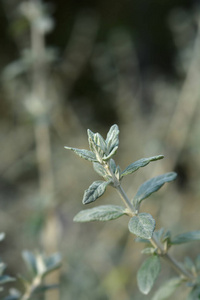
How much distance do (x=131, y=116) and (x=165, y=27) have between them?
987 mm

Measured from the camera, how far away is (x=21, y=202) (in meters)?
1.83

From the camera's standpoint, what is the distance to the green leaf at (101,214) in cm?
49

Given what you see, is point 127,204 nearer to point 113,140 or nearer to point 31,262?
point 113,140

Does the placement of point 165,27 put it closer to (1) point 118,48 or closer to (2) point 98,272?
(1) point 118,48

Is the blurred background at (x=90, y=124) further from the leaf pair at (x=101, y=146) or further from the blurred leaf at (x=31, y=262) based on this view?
the leaf pair at (x=101, y=146)

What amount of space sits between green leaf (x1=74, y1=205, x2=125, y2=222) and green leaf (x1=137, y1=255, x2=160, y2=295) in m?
0.09

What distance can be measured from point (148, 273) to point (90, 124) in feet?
5.73

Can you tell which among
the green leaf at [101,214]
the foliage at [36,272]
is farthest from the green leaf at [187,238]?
the foliage at [36,272]

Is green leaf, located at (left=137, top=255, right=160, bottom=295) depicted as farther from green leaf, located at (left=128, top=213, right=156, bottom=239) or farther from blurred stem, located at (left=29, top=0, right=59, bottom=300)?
blurred stem, located at (left=29, top=0, right=59, bottom=300)

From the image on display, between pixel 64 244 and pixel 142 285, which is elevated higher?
pixel 64 244

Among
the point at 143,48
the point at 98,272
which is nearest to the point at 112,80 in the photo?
the point at 143,48

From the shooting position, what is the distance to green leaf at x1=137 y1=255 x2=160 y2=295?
0.50 metres

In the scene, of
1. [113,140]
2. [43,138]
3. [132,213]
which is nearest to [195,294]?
[132,213]

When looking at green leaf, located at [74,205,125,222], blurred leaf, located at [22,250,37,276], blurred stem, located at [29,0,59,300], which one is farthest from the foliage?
blurred stem, located at [29,0,59,300]
